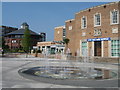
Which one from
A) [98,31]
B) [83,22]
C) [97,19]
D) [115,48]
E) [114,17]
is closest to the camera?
[115,48]

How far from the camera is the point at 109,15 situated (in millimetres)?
31141

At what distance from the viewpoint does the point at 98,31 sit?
32.7 metres

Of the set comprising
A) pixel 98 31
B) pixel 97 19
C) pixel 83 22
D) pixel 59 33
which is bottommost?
pixel 98 31

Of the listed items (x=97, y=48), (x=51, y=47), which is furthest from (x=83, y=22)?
(x=51, y=47)

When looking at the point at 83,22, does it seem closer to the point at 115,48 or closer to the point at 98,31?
the point at 98,31

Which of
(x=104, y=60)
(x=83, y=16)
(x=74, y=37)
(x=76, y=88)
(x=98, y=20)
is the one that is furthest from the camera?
(x=74, y=37)

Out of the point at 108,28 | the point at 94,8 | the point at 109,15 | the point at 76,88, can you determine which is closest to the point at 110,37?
the point at 108,28

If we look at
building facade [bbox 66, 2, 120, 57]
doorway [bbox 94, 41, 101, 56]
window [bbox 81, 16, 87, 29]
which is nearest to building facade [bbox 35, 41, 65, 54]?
building facade [bbox 66, 2, 120, 57]

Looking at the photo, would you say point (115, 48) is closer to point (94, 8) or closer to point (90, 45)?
point (90, 45)

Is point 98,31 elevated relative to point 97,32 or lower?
elevated

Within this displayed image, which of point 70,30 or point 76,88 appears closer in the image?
point 76,88

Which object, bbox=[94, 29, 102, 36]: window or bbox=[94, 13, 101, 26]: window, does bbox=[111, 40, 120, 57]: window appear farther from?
bbox=[94, 13, 101, 26]: window

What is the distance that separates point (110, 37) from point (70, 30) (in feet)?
40.3

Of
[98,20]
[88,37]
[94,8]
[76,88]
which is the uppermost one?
[94,8]
